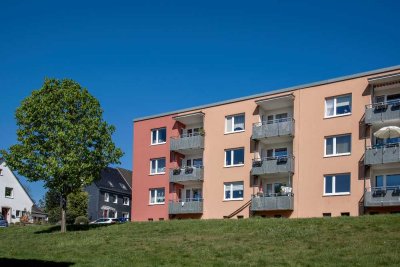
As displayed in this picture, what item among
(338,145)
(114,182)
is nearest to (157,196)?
(338,145)

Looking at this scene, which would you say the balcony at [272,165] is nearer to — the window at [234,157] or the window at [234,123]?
the window at [234,157]

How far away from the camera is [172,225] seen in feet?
121

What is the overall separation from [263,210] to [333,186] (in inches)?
215

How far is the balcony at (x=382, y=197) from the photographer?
3560 cm

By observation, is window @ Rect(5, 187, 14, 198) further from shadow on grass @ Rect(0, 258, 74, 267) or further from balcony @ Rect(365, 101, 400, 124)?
shadow on grass @ Rect(0, 258, 74, 267)

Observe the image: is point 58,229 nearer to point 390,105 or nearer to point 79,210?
point 390,105

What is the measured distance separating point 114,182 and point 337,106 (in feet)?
166

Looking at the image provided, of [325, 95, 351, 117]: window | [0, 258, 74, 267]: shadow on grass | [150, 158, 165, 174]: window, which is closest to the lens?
[0, 258, 74, 267]: shadow on grass

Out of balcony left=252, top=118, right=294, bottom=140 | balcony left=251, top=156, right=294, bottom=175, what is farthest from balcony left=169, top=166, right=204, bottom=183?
balcony left=252, top=118, right=294, bottom=140

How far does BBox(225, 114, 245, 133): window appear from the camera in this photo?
45.6m

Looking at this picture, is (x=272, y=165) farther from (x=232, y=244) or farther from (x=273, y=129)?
(x=232, y=244)

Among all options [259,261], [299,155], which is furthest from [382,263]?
[299,155]

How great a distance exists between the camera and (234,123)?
4600 cm

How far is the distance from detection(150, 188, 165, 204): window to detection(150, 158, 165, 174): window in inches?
61.0
